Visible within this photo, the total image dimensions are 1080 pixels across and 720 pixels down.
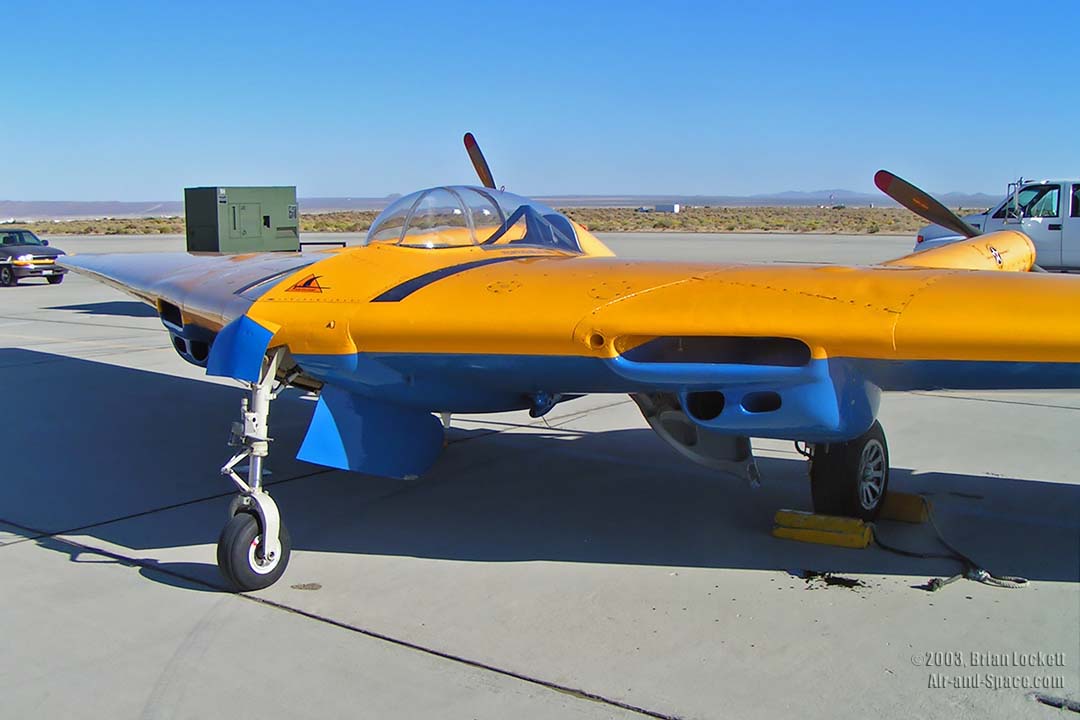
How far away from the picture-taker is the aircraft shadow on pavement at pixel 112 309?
Result: 22.3m

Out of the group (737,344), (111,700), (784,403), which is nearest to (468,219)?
(737,344)

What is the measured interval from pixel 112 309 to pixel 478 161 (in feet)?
48.1

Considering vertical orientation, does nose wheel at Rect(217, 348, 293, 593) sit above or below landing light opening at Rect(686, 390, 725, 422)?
below

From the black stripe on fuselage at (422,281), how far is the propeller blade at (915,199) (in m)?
4.35

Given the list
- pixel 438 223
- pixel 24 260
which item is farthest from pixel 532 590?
pixel 24 260

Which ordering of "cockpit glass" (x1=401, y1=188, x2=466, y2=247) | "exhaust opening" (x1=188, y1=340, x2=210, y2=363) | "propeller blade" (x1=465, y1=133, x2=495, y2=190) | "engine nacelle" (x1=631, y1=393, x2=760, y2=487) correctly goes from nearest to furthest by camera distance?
"engine nacelle" (x1=631, y1=393, x2=760, y2=487) → "cockpit glass" (x1=401, y1=188, x2=466, y2=247) → "exhaust opening" (x1=188, y1=340, x2=210, y2=363) → "propeller blade" (x1=465, y1=133, x2=495, y2=190)

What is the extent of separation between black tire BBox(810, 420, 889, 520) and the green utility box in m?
19.1

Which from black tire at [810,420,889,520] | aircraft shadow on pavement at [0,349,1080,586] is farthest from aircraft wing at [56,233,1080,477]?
black tire at [810,420,889,520]

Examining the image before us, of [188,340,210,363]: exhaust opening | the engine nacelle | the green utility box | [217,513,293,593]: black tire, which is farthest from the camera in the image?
the green utility box

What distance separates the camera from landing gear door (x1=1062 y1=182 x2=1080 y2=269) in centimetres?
2450

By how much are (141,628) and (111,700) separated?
83 cm

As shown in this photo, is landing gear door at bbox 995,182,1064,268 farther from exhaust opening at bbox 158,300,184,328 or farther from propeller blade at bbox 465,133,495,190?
exhaust opening at bbox 158,300,184,328

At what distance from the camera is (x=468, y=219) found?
7.49m

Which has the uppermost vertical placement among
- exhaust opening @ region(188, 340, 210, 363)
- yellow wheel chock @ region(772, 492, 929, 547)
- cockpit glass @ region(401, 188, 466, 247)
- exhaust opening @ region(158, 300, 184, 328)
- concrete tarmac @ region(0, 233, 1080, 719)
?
cockpit glass @ region(401, 188, 466, 247)
